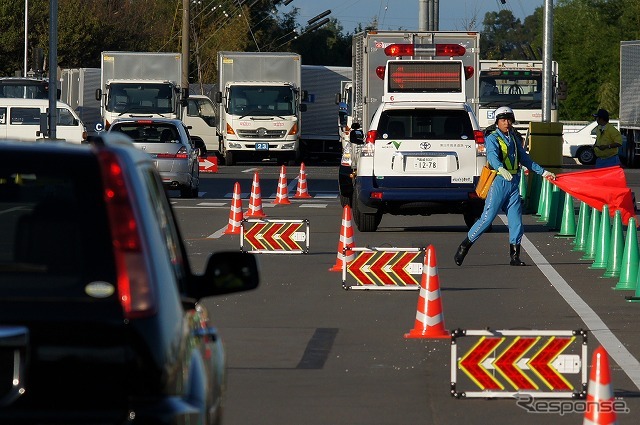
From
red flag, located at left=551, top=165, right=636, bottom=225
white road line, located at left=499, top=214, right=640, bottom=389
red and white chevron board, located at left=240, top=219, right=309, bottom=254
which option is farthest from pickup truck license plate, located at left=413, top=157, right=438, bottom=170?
red and white chevron board, located at left=240, top=219, right=309, bottom=254

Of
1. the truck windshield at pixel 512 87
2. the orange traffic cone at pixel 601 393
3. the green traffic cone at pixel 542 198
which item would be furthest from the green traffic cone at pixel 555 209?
the truck windshield at pixel 512 87

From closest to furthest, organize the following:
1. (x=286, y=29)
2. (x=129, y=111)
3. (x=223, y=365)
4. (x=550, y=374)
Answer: (x=223, y=365)
(x=550, y=374)
(x=129, y=111)
(x=286, y=29)

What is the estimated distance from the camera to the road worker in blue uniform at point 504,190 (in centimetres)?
1723

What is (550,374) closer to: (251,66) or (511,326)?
(511,326)

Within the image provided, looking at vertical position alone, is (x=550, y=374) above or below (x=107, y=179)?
below

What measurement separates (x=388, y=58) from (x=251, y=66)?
19.2 m

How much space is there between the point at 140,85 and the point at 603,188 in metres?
27.1

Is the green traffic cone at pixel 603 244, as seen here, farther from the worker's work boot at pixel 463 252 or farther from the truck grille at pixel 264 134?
the truck grille at pixel 264 134

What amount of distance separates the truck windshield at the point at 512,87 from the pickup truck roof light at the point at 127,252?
43.8 metres

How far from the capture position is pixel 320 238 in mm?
21516

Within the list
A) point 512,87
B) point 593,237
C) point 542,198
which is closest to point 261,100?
point 512,87

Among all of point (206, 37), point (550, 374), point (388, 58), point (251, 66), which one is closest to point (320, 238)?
point (388, 58)

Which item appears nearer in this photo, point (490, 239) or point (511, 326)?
point (511, 326)

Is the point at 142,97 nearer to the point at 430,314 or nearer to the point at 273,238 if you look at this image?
the point at 273,238
